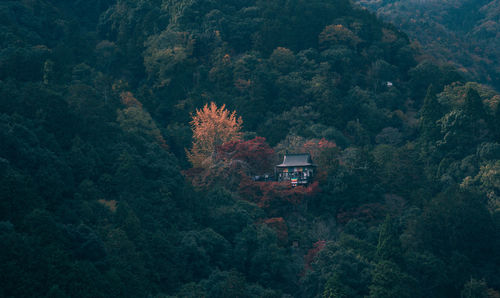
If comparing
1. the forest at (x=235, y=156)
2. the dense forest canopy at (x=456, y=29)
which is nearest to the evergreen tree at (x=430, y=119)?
the forest at (x=235, y=156)

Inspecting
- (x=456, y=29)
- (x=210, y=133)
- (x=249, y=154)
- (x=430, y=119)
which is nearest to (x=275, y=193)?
(x=249, y=154)

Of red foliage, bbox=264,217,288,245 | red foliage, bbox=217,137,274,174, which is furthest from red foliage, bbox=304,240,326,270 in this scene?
red foliage, bbox=217,137,274,174

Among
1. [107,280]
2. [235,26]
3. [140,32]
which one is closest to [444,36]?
[235,26]

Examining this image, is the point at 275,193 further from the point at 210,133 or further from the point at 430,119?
the point at 430,119

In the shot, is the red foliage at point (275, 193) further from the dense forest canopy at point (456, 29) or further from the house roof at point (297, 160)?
the dense forest canopy at point (456, 29)

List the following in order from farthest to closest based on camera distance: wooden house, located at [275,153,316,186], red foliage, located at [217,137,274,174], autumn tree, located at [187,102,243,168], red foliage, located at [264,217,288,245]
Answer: autumn tree, located at [187,102,243,168] → red foliage, located at [217,137,274,174] → wooden house, located at [275,153,316,186] → red foliage, located at [264,217,288,245]

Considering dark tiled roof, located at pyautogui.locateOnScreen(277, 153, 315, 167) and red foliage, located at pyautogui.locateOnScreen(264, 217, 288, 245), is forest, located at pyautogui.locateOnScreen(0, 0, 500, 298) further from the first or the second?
dark tiled roof, located at pyautogui.locateOnScreen(277, 153, 315, 167)

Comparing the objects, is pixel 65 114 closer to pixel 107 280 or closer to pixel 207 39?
pixel 107 280
